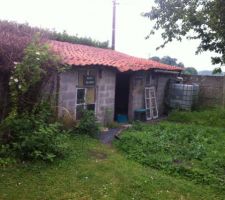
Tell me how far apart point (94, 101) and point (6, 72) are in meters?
4.20

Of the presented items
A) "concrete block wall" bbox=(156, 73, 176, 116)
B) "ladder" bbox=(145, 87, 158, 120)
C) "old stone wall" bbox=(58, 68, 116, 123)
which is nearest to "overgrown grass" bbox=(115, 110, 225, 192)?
"old stone wall" bbox=(58, 68, 116, 123)

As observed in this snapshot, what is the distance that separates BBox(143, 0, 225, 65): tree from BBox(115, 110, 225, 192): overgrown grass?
241 centimetres

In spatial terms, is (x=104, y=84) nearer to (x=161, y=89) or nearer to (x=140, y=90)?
(x=140, y=90)

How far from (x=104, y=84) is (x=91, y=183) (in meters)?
6.38

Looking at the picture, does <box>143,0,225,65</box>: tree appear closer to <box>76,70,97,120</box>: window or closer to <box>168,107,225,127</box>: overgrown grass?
<box>76,70,97,120</box>: window

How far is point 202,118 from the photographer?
1422cm

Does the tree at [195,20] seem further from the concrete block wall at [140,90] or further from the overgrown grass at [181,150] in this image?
the concrete block wall at [140,90]

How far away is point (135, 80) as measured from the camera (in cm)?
1420

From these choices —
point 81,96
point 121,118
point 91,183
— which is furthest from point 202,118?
point 91,183

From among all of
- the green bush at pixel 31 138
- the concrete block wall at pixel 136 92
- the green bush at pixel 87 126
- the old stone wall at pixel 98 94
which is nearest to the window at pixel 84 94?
the old stone wall at pixel 98 94

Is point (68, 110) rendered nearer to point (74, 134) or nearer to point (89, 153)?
point (74, 134)

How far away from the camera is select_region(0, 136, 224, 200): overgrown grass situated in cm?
581

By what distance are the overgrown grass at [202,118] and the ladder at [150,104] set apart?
3.00ft

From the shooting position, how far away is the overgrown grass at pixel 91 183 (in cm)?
581
